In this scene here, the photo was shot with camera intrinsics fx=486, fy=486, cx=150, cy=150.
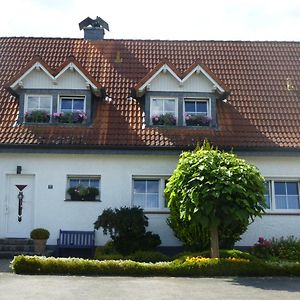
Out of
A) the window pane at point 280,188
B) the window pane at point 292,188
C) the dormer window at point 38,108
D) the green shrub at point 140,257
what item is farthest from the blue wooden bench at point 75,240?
the window pane at point 292,188

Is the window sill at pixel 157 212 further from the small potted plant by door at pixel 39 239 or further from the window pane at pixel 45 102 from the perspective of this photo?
the window pane at pixel 45 102

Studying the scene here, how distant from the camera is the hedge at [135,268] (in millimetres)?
12477

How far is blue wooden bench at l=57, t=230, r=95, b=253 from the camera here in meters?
16.7

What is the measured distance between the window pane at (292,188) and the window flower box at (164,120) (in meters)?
4.76

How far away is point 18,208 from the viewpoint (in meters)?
17.3

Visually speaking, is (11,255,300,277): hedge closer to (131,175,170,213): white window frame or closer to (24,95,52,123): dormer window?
(131,175,170,213): white window frame

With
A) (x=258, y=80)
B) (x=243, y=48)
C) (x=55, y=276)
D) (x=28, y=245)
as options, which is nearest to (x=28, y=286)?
(x=55, y=276)

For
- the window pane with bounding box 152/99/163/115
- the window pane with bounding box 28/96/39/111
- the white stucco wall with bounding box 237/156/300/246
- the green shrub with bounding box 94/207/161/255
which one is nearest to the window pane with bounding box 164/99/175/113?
the window pane with bounding box 152/99/163/115

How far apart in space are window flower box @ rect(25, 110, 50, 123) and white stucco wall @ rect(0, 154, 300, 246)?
4.79 ft

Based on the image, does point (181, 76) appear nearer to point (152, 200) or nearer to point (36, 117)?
point (152, 200)

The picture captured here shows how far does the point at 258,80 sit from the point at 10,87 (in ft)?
32.6

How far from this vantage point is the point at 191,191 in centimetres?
1319

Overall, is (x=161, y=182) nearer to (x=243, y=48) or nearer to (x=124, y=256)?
(x=124, y=256)

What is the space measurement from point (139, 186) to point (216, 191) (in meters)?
5.17
